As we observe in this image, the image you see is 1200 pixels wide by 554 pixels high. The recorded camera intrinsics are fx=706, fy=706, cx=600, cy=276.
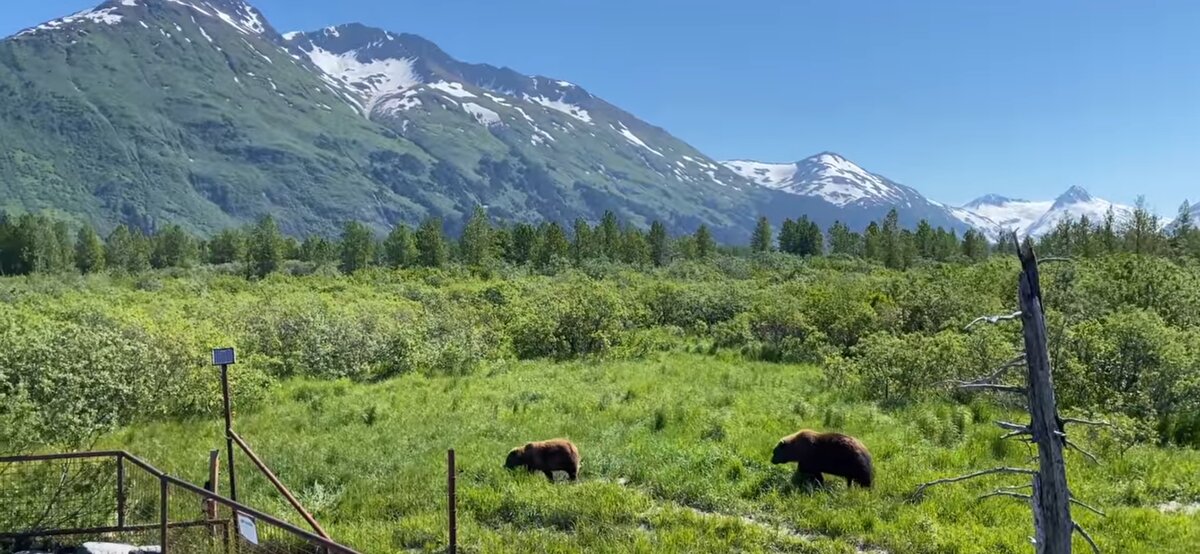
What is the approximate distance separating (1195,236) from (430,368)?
7992 cm

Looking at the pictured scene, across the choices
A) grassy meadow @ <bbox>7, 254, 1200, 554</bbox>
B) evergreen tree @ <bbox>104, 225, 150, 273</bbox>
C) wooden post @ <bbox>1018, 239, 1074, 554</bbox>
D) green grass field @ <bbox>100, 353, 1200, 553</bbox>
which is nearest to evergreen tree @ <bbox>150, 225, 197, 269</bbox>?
evergreen tree @ <bbox>104, 225, 150, 273</bbox>

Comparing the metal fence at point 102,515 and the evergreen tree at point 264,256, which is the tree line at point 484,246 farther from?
the metal fence at point 102,515

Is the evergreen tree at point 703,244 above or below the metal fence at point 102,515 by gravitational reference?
above

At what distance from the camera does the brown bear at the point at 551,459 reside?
1253 centimetres

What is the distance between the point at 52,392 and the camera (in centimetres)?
1346

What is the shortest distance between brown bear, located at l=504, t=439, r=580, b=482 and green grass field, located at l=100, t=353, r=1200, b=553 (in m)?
0.33

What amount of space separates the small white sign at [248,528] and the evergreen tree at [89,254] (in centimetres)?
9619

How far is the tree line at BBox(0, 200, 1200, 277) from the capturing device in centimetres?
7781

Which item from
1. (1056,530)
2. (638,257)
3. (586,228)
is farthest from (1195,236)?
(1056,530)

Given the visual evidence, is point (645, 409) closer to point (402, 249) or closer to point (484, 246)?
point (484, 246)

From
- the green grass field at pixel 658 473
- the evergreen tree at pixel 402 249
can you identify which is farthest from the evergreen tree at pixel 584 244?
the green grass field at pixel 658 473

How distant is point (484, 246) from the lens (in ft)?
273

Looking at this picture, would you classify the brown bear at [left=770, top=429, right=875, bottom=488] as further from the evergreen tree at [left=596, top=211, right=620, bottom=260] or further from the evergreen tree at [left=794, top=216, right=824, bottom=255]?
the evergreen tree at [left=794, top=216, right=824, bottom=255]

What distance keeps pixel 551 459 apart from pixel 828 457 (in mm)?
4734
